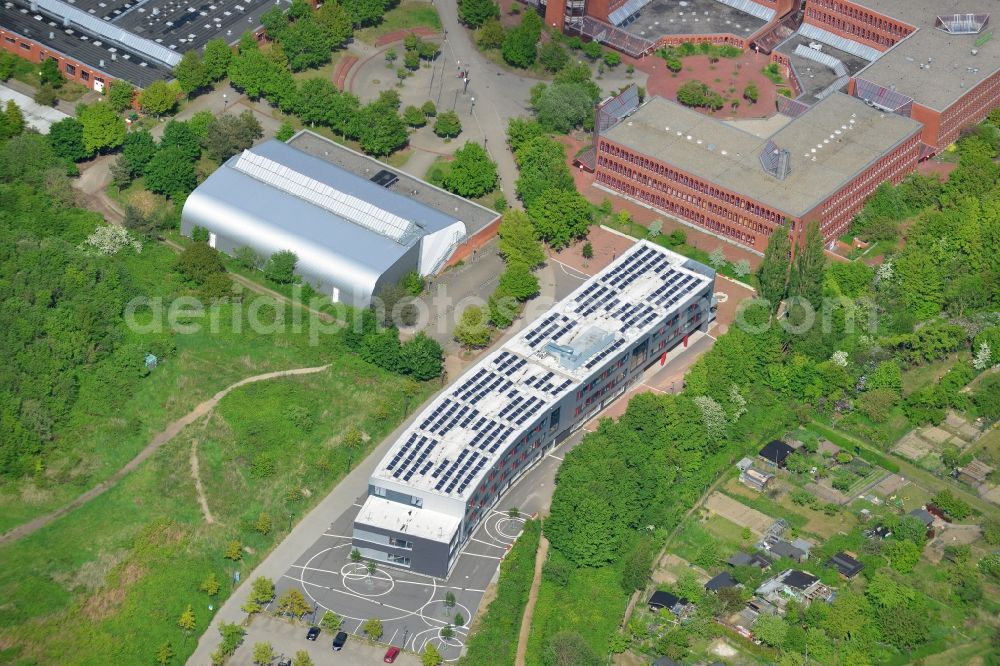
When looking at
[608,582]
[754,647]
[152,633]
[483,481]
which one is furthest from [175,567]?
[754,647]

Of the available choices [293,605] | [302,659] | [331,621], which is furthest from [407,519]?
[302,659]

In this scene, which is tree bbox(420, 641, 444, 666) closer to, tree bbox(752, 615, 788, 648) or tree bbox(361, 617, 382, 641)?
tree bbox(361, 617, 382, 641)

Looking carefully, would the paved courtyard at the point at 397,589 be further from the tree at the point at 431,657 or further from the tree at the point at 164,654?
the tree at the point at 164,654

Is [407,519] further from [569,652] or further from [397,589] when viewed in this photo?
[569,652]

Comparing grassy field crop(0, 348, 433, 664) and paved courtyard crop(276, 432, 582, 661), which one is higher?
grassy field crop(0, 348, 433, 664)

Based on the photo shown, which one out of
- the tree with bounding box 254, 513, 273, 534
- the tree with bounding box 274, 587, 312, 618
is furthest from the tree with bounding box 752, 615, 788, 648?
the tree with bounding box 254, 513, 273, 534

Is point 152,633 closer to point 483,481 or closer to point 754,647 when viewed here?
point 483,481

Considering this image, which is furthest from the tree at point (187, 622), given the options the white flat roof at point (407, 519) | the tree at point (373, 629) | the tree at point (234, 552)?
the white flat roof at point (407, 519)
